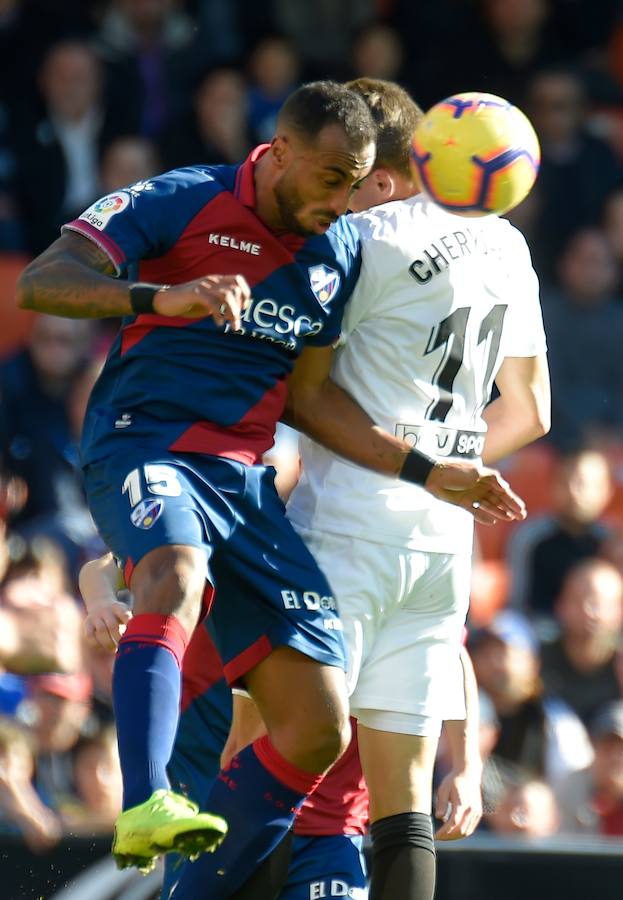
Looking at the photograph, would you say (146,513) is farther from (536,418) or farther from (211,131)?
(211,131)

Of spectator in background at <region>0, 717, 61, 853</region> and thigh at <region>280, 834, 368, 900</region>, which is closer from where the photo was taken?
thigh at <region>280, 834, 368, 900</region>

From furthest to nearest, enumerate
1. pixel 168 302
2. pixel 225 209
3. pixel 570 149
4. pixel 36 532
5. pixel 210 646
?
1. pixel 570 149
2. pixel 36 532
3. pixel 210 646
4. pixel 225 209
5. pixel 168 302

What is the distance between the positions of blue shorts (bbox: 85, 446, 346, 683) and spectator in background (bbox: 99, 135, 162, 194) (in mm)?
5675

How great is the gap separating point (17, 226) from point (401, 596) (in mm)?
5903

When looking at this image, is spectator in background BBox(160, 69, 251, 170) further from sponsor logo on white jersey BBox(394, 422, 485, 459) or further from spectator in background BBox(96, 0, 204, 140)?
sponsor logo on white jersey BBox(394, 422, 485, 459)

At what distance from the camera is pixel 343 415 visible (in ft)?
14.8

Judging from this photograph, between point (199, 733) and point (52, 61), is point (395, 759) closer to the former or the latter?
point (199, 733)

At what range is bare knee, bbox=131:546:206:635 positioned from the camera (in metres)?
3.88

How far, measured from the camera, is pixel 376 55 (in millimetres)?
10789

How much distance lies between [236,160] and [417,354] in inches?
221

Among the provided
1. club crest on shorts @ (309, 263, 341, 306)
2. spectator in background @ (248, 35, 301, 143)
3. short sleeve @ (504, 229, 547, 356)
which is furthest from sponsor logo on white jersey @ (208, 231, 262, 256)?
spectator in background @ (248, 35, 301, 143)

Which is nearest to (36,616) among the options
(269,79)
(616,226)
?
(269,79)

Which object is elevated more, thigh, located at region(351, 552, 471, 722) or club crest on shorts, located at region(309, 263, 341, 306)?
club crest on shorts, located at region(309, 263, 341, 306)

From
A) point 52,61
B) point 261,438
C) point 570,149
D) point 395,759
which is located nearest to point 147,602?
point 261,438
